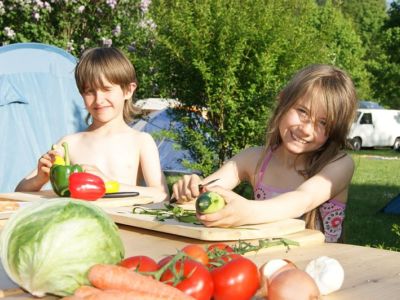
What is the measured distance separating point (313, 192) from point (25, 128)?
5416 millimetres

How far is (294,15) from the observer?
751cm

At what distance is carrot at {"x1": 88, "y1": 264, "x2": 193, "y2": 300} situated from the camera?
1.36 metres

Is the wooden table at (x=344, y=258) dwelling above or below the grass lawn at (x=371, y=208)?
above

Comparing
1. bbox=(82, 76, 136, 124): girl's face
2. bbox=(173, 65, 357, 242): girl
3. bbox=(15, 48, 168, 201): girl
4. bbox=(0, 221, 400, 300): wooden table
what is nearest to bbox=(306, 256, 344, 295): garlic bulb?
bbox=(0, 221, 400, 300): wooden table

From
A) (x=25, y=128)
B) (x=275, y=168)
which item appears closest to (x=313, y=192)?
(x=275, y=168)

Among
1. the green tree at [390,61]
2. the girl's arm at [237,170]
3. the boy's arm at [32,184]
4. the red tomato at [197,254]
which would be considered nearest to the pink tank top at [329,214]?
the girl's arm at [237,170]

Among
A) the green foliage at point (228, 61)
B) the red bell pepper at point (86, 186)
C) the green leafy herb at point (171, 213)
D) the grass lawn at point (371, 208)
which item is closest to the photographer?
the green leafy herb at point (171, 213)

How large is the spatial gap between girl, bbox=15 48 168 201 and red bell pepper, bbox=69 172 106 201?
2.09 feet

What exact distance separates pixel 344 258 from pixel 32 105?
6.15 m

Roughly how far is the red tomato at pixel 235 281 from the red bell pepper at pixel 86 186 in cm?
162

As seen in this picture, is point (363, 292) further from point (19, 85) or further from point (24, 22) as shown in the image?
point (24, 22)

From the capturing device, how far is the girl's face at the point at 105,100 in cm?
383

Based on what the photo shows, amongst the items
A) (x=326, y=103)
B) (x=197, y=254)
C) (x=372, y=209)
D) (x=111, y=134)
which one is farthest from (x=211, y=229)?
(x=372, y=209)

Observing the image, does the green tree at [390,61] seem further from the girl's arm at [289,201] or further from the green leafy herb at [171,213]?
the green leafy herb at [171,213]
